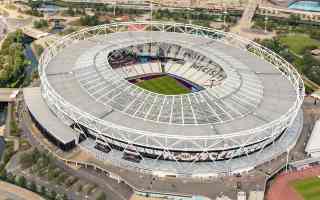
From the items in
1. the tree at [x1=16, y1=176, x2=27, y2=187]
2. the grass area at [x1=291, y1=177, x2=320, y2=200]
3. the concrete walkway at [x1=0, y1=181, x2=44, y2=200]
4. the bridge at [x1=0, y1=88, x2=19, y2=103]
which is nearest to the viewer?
the concrete walkway at [x1=0, y1=181, x2=44, y2=200]

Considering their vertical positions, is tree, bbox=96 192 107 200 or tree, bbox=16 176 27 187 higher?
tree, bbox=16 176 27 187

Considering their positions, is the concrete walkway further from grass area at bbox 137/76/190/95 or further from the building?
the building

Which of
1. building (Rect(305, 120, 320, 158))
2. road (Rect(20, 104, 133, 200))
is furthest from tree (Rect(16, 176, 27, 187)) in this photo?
building (Rect(305, 120, 320, 158))

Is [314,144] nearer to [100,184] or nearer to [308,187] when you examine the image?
[308,187]

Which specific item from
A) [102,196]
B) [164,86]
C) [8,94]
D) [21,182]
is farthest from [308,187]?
[8,94]

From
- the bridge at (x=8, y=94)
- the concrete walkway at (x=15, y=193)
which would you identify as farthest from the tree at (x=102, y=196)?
the bridge at (x=8, y=94)

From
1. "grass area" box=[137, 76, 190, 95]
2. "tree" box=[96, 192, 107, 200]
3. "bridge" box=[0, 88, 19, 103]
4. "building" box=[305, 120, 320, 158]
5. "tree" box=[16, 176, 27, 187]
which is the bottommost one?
"tree" box=[96, 192, 107, 200]
